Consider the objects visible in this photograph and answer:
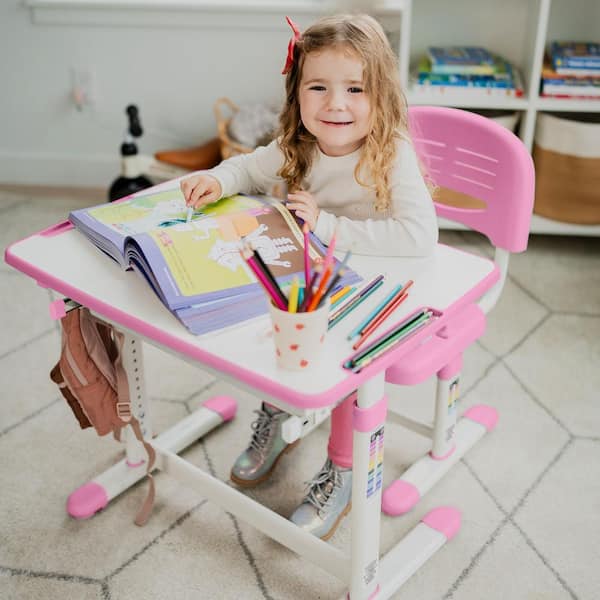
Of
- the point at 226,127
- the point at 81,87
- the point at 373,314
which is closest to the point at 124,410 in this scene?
the point at 373,314

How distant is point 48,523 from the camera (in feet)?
4.94

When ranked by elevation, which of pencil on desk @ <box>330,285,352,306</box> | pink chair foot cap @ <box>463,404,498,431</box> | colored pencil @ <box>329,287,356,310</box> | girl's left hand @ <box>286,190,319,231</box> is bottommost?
pink chair foot cap @ <box>463,404,498,431</box>

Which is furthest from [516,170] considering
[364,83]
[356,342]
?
[356,342]

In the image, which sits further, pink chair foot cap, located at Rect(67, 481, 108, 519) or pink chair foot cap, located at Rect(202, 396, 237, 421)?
pink chair foot cap, located at Rect(202, 396, 237, 421)

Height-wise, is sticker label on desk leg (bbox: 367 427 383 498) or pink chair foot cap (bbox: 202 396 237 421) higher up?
sticker label on desk leg (bbox: 367 427 383 498)

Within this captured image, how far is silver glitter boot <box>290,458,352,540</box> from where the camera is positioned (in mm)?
1424

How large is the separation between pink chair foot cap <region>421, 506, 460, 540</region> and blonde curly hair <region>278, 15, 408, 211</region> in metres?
0.58

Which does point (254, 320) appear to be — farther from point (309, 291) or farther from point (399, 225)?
point (399, 225)

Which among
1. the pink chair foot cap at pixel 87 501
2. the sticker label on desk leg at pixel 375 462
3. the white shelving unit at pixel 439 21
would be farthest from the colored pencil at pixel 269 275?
the white shelving unit at pixel 439 21

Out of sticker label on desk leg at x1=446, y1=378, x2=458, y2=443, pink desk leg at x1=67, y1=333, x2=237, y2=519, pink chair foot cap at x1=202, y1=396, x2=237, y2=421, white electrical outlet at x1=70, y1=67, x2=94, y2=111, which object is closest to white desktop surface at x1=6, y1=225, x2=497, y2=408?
pink desk leg at x1=67, y1=333, x2=237, y2=519

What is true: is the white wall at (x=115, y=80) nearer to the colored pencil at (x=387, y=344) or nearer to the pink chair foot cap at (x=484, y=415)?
the pink chair foot cap at (x=484, y=415)

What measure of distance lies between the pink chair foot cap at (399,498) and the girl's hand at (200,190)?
2.10ft

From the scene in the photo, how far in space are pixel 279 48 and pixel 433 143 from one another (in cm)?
134

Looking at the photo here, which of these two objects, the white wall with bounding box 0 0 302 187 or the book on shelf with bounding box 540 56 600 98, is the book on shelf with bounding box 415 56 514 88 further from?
the white wall with bounding box 0 0 302 187
